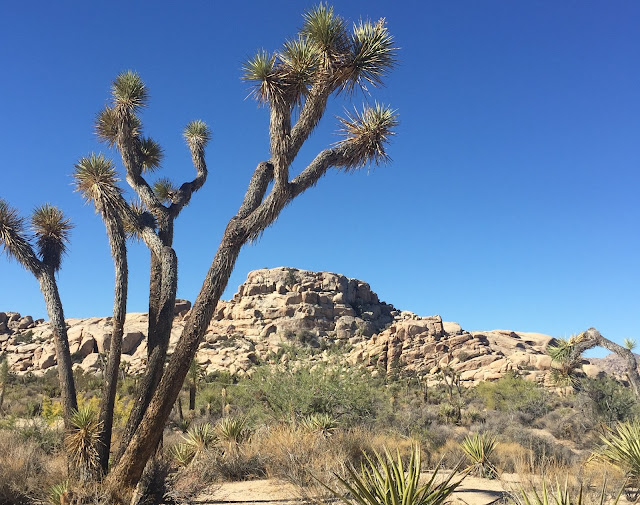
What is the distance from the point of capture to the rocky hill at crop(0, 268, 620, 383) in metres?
41.5

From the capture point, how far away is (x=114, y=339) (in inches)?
353

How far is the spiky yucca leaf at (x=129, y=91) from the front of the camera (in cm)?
1038

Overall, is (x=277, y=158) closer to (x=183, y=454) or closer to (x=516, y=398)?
(x=183, y=454)

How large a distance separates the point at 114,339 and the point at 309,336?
1775 inches

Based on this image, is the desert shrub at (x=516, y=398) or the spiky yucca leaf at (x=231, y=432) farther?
the desert shrub at (x=516, y=398)

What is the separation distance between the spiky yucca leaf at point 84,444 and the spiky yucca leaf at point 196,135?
6715mm

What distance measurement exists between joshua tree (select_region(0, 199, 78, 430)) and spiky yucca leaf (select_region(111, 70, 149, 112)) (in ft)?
11.1

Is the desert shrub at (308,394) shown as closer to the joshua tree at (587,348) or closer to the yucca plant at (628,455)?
the yucca plant at (628,455)

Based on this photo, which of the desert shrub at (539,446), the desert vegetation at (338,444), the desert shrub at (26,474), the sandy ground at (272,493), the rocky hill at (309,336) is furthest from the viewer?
the rocky hill at (309,336)

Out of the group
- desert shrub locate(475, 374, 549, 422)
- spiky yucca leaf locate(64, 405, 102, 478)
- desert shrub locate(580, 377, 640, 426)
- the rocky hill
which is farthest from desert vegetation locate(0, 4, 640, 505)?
the rocky hill

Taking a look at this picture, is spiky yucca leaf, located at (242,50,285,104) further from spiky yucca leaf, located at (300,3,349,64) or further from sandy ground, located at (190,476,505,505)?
sandy ground, located at (190,476,505,505)

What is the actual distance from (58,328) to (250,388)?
19.1ft

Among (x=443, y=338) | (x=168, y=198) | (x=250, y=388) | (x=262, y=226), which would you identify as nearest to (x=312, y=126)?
(x=262, y=226)

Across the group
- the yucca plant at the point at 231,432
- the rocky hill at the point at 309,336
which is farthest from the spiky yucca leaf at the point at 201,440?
the rocky hill at the point at 309,336
